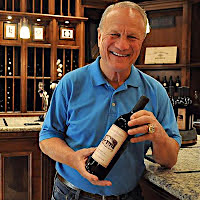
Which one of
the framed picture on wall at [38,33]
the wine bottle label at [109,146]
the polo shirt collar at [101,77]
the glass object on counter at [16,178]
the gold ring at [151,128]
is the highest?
the framed picture on wall at [38,33]

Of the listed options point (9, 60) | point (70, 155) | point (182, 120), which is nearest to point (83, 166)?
point (70, 155)

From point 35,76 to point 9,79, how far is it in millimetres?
400

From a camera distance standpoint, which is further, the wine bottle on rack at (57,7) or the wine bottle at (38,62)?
the wine bottle on rack at (57,7)

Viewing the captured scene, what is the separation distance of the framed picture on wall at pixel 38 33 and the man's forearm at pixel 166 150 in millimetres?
3857

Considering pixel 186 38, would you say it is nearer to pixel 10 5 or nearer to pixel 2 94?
pixel 10 5

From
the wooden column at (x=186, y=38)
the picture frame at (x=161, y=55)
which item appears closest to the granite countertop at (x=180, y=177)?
the wooden column at (x=186, y=38)

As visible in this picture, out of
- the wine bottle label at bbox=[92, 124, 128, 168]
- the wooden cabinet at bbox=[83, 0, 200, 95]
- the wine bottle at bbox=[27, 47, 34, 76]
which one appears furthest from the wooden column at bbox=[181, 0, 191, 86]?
the wine bottle label at bbox=[92, 124, 128, 168]

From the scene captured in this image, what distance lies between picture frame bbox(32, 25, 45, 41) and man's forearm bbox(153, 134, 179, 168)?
3.86m

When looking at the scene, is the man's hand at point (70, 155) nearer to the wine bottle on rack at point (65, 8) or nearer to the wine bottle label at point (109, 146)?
the wine bottle label at point (109, 146)

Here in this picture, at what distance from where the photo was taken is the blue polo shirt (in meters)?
1.36

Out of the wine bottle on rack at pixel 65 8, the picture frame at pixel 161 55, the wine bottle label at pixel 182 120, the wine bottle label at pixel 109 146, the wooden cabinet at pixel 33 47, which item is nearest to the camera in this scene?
the wine bottle label at pixel 109 146

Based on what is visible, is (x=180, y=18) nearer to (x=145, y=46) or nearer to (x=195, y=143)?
(x=145, y=46)

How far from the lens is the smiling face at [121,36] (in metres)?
1.30

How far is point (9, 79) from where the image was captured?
15.9 ft
